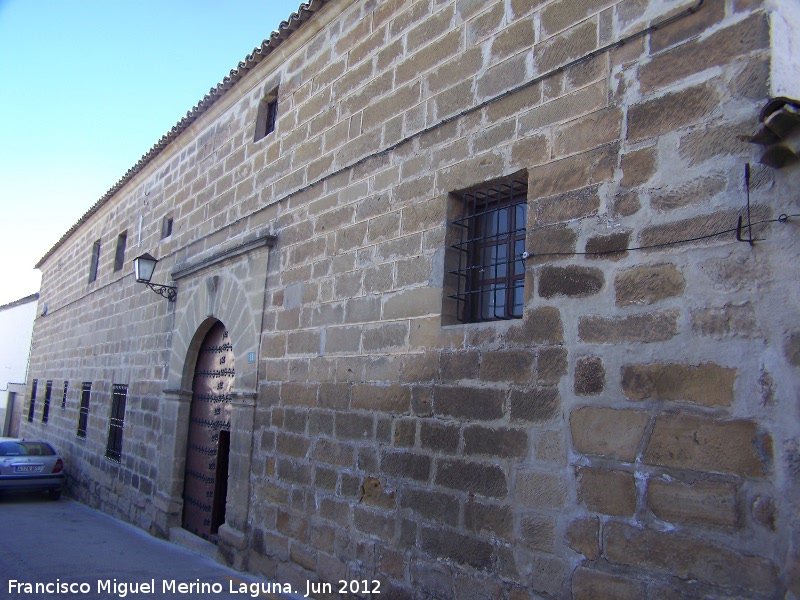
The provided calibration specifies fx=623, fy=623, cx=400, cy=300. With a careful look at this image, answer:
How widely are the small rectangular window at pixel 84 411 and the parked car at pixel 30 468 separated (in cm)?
59

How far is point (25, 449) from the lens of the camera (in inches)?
409

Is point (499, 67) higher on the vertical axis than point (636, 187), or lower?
higher

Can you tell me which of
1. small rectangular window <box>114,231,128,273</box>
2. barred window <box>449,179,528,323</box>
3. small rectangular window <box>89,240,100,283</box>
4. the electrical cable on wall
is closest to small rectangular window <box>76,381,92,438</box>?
small rectangular window <box>114,231,128,273</box>

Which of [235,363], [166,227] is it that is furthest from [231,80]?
[235,363]

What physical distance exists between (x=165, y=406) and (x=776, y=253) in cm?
640

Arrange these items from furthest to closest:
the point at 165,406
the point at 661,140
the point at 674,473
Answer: the point at 165,406 < the point at 661,140 < the point at 674,473

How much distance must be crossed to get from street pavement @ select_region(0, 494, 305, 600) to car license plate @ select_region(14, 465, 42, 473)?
2.16 metres

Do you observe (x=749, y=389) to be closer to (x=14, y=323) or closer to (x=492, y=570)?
(x=492, y=570)

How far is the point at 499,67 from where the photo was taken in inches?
139

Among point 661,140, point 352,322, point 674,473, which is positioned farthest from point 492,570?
point 661,140

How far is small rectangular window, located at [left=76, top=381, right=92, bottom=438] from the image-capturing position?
33.6 ft

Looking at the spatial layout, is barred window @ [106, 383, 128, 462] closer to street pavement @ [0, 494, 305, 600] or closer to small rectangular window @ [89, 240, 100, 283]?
street pavement @ [0, 494, 305, 600]

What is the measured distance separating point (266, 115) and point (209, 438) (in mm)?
3294

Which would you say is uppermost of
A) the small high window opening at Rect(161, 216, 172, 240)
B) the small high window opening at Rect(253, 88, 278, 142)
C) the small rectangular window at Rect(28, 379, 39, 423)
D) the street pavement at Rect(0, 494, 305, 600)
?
the small high window opening at Rect(253, 88, 278, 142)
